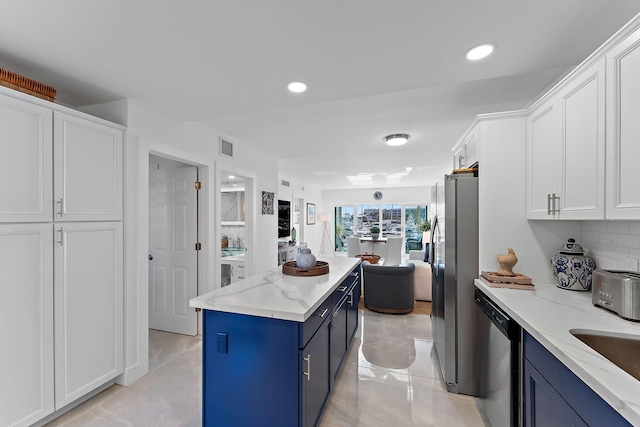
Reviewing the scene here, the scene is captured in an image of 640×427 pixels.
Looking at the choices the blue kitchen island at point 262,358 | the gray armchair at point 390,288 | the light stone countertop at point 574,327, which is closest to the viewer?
the light stone countertop at point 574,327

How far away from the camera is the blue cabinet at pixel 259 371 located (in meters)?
1.46

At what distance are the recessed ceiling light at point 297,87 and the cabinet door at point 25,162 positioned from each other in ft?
5.27

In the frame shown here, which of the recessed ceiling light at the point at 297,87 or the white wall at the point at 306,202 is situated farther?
the white wall at the point at 306,202

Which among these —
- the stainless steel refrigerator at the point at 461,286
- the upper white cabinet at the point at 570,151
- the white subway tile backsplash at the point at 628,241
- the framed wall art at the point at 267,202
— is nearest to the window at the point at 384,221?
the framed wall art at the point at 267,202

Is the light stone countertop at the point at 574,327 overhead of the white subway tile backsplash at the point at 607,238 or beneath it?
beneath

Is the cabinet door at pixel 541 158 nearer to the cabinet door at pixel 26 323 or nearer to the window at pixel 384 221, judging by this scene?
the cabinet door at pixel 26 323

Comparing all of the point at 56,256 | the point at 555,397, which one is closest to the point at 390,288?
the point at 555,397

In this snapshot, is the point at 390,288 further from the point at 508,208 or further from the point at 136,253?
the point at 136,253

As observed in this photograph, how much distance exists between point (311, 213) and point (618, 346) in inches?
317

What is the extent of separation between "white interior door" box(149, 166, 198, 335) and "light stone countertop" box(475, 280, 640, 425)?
9.89 feet

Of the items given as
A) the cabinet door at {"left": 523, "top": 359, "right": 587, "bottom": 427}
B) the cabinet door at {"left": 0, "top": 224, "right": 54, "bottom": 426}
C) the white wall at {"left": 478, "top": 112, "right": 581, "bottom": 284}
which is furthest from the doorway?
the cabinet door at {"left": 523, "top": 359, "right": 587, "bottom": 427}

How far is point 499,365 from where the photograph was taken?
169cm

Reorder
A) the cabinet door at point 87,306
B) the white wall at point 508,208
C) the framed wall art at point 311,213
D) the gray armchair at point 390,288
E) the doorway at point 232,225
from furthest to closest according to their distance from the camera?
the framed wall art at point 311,213 → the doorway at point 232,225 → the gray armchair at point 390,288 → the white wall at point 508,208 → the cabinet door at point 87,306

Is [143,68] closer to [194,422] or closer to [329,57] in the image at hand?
[329,57]
